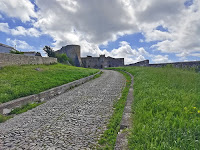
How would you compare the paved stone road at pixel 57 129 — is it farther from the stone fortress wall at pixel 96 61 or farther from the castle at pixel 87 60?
the stone fortress wall at pixel 96 61

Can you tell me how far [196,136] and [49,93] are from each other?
6.74 m

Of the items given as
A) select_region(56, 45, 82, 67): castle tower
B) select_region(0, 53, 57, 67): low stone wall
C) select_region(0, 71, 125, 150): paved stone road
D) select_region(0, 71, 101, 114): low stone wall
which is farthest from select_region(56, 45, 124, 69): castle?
select_region(0, 71, 125, 150): paved stone road

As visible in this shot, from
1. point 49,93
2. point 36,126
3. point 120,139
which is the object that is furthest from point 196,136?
point 49,93

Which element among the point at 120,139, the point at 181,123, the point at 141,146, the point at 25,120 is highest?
the point at 181,123

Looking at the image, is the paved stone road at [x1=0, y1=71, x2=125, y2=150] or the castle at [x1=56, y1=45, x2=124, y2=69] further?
the castle at [x1=56, y1=45, x2=124, y2=69]

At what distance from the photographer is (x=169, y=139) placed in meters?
2.03

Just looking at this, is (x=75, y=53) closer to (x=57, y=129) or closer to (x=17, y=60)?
(x=17, y=60)

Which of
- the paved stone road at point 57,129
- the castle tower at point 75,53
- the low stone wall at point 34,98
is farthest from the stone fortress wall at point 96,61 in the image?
the paved stone road at point 57,129

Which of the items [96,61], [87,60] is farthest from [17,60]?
[96,61]

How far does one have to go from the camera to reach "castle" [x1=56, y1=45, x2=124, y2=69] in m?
50.8

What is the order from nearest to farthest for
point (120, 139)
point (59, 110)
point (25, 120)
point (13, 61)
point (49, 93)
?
point (120, 139)
point (25, 120)
point (59, 110)
point (49, 93)
point (13, 61)

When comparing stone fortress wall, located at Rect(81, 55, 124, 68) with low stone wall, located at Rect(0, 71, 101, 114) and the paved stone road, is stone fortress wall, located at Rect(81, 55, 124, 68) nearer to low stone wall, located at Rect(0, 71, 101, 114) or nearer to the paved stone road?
low stone wall, located at Rect(0, 71, 101, 114)

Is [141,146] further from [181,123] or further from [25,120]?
[25,120]

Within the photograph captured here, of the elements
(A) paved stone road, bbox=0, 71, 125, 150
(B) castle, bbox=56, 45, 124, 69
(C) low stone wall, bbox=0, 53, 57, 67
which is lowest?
(A) paved stone road, bbox=0, 71, 125, 150
